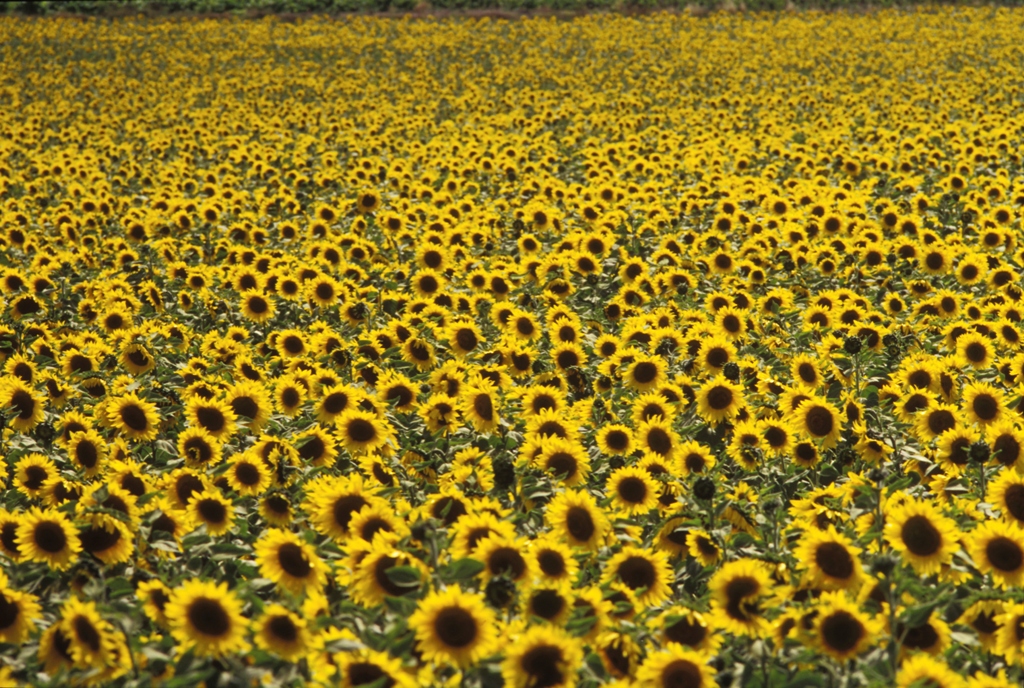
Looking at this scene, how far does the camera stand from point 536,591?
3.43 meters

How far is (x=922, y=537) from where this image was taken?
373cm

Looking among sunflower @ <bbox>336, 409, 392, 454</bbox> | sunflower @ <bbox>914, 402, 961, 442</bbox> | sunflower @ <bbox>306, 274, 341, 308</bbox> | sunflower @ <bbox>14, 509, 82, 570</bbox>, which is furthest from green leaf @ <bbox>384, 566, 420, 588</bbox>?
sunflower @ <bbox>306, 274, 341, 308</bbox>

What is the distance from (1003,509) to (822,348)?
8.58ft

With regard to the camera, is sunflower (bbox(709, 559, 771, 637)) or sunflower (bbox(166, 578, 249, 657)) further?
sunflower (bbox(709, 559, 771, 637))

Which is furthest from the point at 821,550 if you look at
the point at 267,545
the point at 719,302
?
the point at 719,302

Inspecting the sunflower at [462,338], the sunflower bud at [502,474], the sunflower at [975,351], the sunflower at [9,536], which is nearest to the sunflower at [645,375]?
the sunflower at [462,338]

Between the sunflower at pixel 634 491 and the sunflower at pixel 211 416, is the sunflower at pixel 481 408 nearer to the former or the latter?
the sunflower at pixel 634 491

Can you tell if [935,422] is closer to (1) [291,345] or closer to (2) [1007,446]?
(2) [1007,446]

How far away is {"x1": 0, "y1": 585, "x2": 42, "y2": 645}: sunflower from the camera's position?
132 inches

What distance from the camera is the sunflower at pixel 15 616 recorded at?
334 centimetres

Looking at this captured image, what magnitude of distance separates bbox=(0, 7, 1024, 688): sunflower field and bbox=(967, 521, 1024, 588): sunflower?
0.8 inches

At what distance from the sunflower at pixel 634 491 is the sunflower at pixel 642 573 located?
602 mm

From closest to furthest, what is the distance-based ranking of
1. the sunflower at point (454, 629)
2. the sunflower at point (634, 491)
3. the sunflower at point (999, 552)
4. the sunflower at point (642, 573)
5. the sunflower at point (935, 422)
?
1. the sunflower at point (454, 629)
2. the sunflower at point (999, 552)
3. the sunflower at point (642, 573)
4. the sunflower at point (634, 491)
5. the sunflower at point (935, 422)

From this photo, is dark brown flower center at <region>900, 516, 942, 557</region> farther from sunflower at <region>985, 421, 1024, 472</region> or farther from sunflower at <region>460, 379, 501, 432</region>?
sunflower at <region>460, 379, 501, 432</region>
